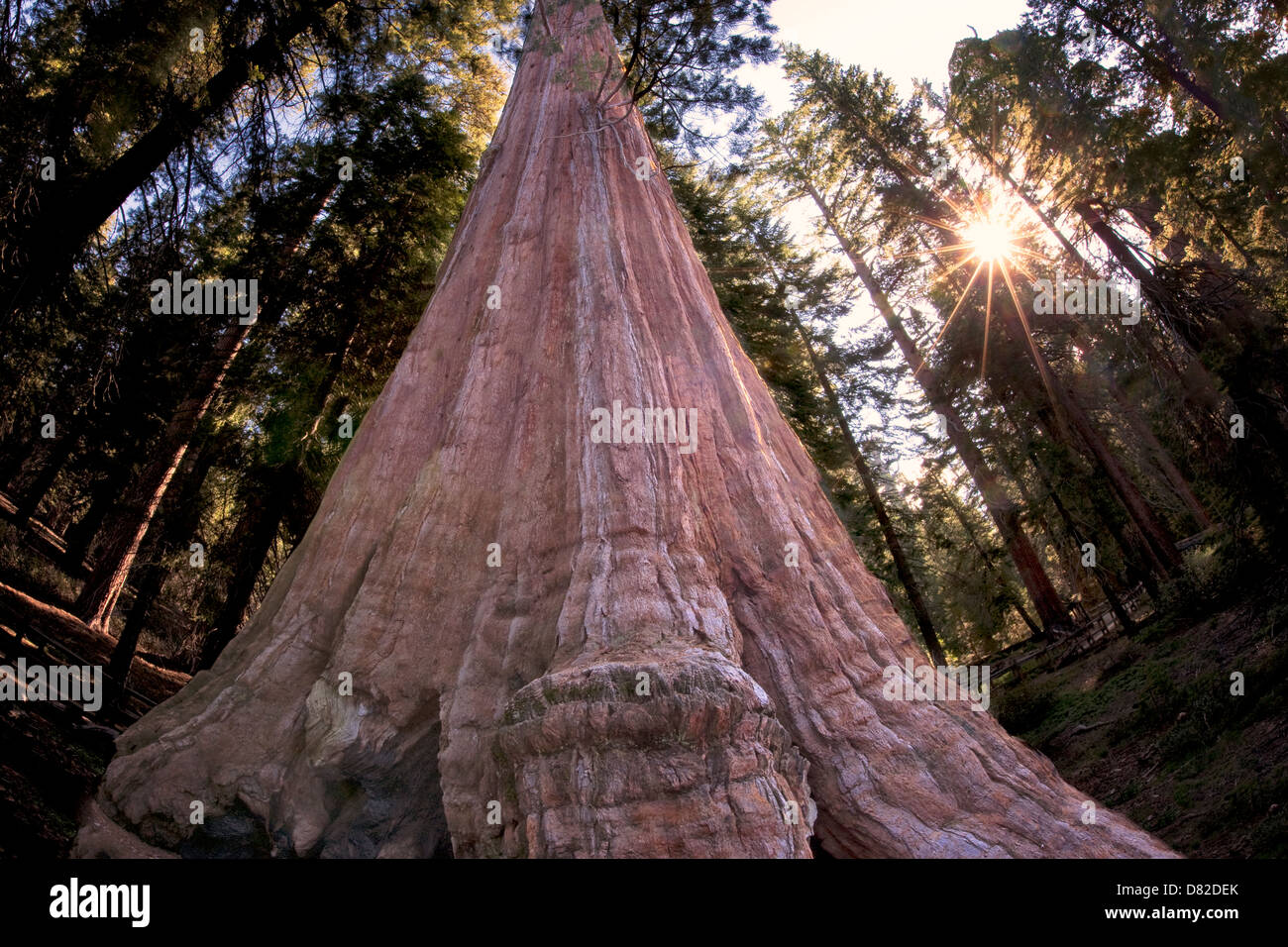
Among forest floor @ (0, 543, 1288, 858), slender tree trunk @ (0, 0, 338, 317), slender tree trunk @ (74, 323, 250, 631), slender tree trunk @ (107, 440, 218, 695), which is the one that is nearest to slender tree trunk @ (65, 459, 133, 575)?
slender tree trunk @ (74, 323, 250, 631)

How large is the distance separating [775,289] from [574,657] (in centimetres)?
1469

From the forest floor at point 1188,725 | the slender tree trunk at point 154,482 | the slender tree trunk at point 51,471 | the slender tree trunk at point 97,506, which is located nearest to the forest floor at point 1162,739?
the forest floor at point 1188,725

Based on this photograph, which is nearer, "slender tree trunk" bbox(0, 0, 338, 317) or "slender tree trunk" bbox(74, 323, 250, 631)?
"slender tree trunk" bbox(0, 0, 338, 317)

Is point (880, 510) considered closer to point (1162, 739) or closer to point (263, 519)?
point (1162, 739)

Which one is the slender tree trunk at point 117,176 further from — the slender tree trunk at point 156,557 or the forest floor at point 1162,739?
the slender tree trunk at point 156,557

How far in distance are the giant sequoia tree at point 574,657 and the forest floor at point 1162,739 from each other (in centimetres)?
155

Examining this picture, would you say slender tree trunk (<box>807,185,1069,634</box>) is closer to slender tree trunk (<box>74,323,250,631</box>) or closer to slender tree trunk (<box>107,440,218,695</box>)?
slender tree trunk (<box>74,323,250,631</box>)

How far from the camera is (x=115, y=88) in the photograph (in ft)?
19.7

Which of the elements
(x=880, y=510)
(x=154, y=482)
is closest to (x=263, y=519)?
(x=154, y=482)

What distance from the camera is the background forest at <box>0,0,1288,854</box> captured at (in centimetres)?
630

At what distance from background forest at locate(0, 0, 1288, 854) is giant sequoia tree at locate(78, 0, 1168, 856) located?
1.75 m

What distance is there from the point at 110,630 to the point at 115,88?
13.4m

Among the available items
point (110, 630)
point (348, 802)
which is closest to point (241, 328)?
point (110, 630)
